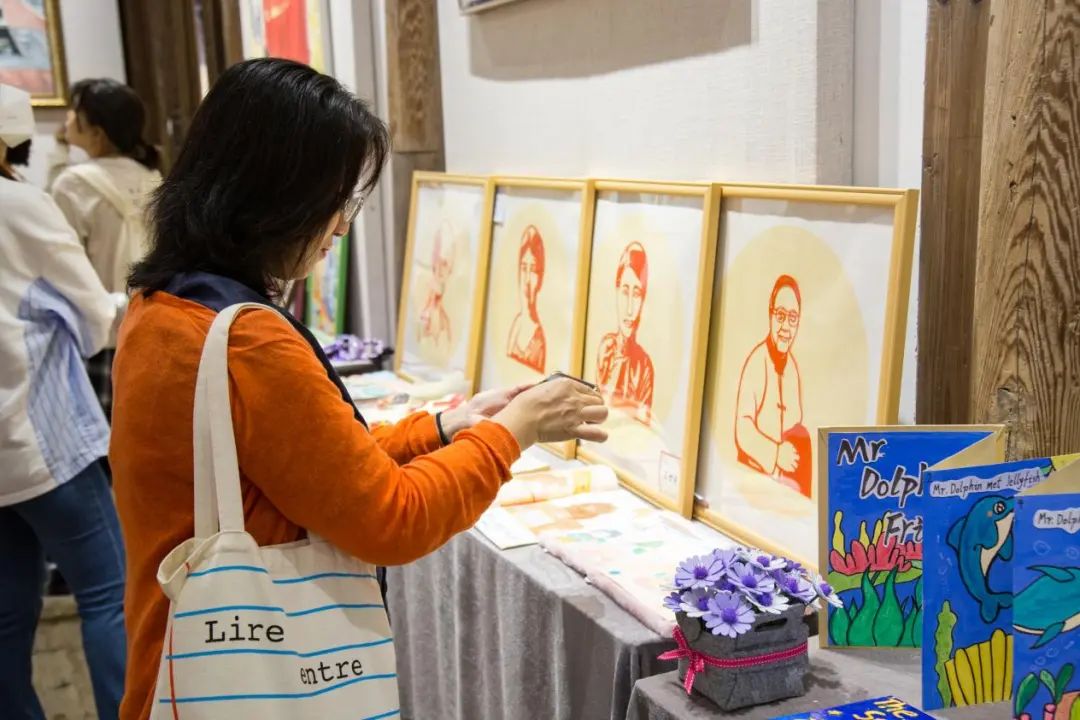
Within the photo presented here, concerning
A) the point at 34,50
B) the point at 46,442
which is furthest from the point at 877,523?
the point at 34,50

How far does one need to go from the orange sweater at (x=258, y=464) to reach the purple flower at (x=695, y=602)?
0.94 ft

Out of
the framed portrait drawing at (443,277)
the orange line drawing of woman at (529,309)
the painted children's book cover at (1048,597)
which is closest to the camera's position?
the painted children's book cover at (1048,597)

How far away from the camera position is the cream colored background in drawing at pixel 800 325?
155 centimetres

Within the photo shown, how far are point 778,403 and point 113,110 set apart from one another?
8.91 feet

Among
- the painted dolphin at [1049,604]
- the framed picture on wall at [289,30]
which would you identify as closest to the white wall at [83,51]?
the framed picture on wall at [289,30]

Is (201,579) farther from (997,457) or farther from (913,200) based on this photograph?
(913,200)

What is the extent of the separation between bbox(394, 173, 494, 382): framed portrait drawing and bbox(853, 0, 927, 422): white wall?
1.20 meters

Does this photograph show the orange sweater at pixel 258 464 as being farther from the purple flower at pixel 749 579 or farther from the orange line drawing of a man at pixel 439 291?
the orange line drawing of a man at pixel 439 291

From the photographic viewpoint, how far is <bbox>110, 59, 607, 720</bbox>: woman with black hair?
3.73ft

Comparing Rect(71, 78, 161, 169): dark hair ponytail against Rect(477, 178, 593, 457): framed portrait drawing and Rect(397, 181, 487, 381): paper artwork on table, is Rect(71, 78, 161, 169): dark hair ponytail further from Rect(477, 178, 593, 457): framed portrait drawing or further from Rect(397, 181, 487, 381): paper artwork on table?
Rect(477, 178, 593, 457): framed portrait drawing

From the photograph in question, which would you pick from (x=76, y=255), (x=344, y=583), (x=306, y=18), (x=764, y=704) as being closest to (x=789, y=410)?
(x=764, y=704)

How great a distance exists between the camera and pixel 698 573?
1.30 m

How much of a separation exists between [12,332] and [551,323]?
1.10 m

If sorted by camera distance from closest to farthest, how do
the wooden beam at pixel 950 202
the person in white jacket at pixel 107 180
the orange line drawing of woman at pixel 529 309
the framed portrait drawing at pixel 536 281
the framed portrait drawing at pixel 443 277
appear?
the wooden beam at pixel 950 202 < the framed portrait drawing at pixel 536 281 < the orange line drawing of woman at pixel 529 309 < the framed portrait drawing at pixel 443 277 < the person in white jacket at pixel 107 180
